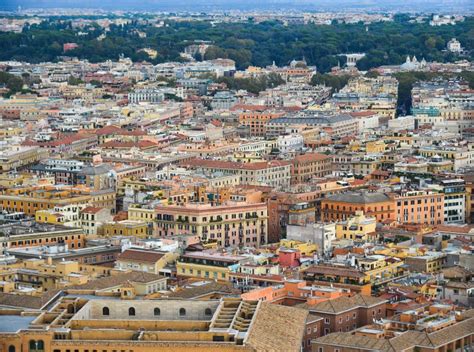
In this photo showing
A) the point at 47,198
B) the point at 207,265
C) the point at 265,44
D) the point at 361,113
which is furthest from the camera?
the point at 265,44

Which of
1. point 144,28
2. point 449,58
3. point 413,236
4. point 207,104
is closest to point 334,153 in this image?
point 413,236

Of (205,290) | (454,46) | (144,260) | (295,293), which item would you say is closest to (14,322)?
(205,290)

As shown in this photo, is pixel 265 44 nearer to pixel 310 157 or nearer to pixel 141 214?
pixel 310 157

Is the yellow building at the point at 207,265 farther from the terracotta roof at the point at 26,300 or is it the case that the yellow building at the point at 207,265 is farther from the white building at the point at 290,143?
the white building at the point at 290,143

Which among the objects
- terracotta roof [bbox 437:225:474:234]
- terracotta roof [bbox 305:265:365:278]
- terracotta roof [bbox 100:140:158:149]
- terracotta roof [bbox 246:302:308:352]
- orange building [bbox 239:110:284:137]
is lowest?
orange building [bbox 239:110:284:137]

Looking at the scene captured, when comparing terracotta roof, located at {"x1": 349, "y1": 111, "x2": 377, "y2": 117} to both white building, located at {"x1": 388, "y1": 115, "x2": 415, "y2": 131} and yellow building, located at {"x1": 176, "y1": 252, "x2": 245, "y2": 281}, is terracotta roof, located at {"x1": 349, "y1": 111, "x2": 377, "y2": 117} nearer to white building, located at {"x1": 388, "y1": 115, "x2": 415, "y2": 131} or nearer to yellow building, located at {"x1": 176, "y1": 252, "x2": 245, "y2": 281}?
white building, located at {"x1": 388, "y1": 115, "x2": 415, "y2": 131}

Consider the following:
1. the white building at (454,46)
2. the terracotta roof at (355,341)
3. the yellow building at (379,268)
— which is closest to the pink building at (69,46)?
the white building at (454,46)

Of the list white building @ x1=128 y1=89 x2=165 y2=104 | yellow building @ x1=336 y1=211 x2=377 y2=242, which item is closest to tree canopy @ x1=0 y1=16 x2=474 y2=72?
white building @ x1=128 y1=89 x2=165 y2=104

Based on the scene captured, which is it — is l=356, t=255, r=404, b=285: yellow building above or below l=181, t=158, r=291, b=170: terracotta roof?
above
